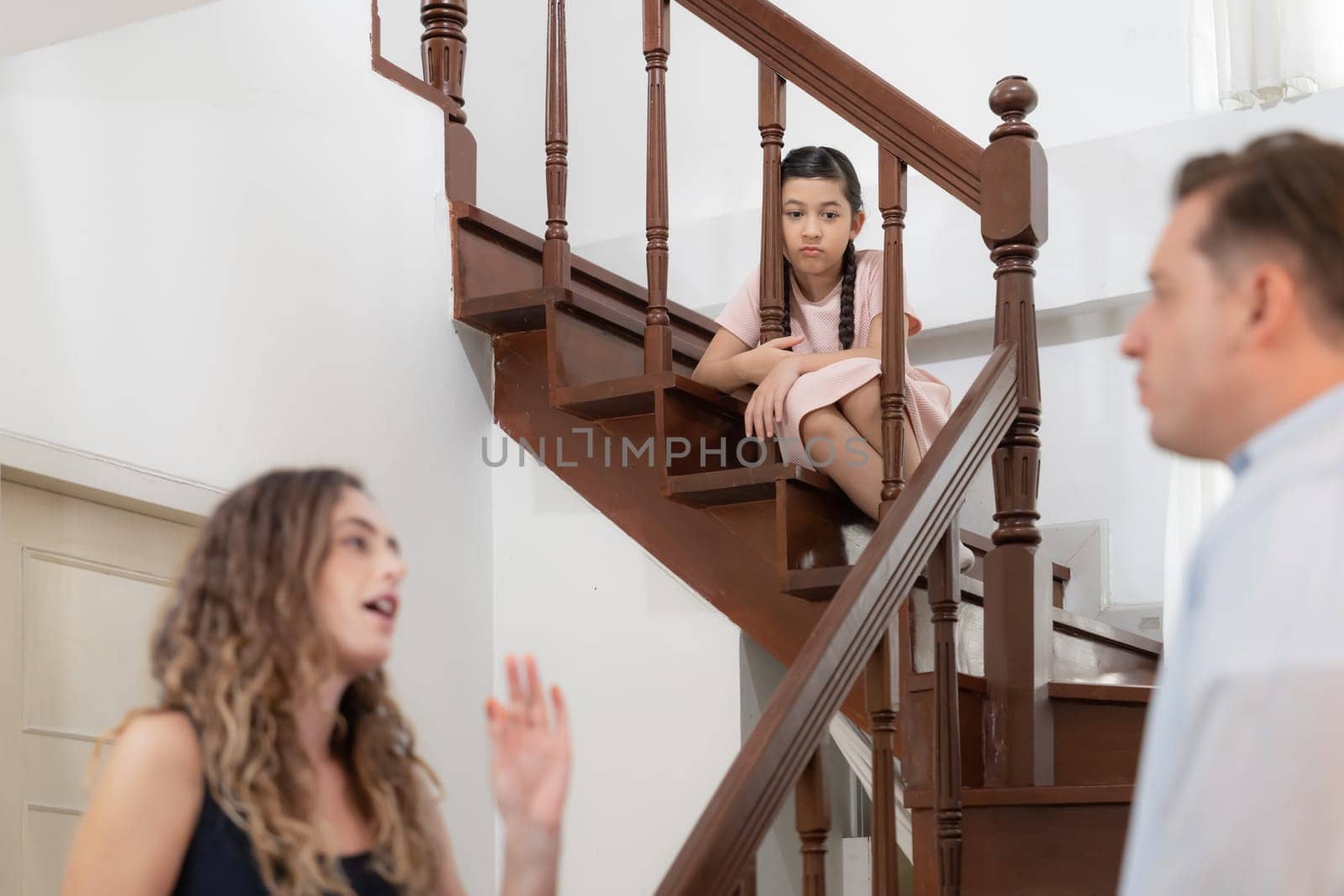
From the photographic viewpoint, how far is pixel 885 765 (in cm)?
215

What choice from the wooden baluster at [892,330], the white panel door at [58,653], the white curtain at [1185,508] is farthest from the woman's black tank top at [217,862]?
the white curtain at [1185,508]

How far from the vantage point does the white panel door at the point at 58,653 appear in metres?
2.43

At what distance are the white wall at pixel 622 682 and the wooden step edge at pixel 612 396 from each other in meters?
0.20

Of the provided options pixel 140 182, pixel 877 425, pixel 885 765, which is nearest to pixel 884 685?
pixel 885 765

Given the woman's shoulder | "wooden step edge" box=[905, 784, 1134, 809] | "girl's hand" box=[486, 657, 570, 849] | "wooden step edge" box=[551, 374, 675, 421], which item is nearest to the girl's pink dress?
"wooden step edge" box=[551, 374, 675, 421]

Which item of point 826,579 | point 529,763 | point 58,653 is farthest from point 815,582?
point 529,763

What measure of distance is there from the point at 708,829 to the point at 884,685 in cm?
44

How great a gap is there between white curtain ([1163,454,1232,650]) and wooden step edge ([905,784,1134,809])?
121cm

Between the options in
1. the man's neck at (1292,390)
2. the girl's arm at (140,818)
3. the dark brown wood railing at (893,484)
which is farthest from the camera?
the dark brown wood railing at (893,484)

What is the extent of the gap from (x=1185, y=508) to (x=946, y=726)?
1.43m

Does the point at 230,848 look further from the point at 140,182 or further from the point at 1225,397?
the point at 140,182

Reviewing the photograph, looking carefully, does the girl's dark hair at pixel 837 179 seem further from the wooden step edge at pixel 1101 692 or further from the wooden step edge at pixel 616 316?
the wooden step edge at pixel 1101 692

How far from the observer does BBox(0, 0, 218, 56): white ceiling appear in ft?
7.32

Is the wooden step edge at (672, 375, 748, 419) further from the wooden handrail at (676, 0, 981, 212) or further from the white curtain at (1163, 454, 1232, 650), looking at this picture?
the white curtain at (1163, 454, 1232, 650)
